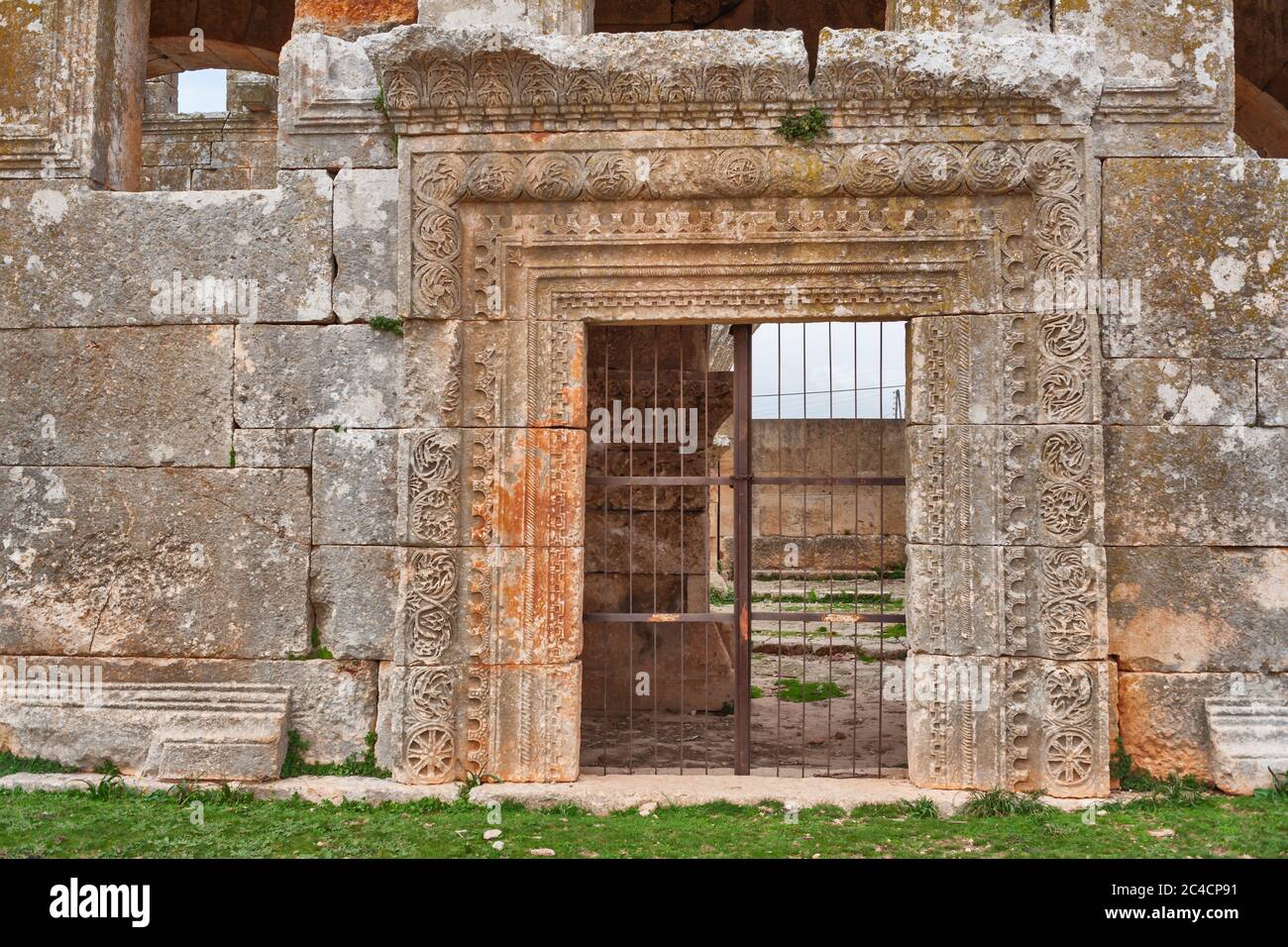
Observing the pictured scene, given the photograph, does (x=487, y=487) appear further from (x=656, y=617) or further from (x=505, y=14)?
(x=505, y=14)

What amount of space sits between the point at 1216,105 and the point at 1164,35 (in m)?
0.42

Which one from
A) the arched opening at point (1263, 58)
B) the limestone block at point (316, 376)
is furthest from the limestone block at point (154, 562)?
the arched opening at point (1263, 58)

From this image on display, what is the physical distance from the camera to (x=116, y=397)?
5.12 meters

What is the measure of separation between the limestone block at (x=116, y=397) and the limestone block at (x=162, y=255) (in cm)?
10

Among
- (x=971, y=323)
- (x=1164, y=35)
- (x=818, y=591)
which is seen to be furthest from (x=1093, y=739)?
(x=818, y=591)

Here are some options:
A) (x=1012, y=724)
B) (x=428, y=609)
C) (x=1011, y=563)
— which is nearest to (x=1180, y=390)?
(x=1011, y=563)

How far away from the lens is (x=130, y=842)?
4.11 m

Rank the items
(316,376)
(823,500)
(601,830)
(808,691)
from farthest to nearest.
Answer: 1. (823,500)
2. (808,691)
3. (316,376)
4. (601,830)

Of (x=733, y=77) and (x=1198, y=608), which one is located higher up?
(x=733, y=77)

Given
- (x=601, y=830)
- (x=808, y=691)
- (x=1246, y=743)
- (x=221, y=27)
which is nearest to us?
(x=601, y=830)

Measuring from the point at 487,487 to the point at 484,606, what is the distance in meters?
0.56

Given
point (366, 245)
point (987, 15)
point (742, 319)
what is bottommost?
point (742, 319)

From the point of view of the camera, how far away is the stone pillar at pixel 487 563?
4.79m

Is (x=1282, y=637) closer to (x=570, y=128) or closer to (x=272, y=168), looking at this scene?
(x=570, y=128)
